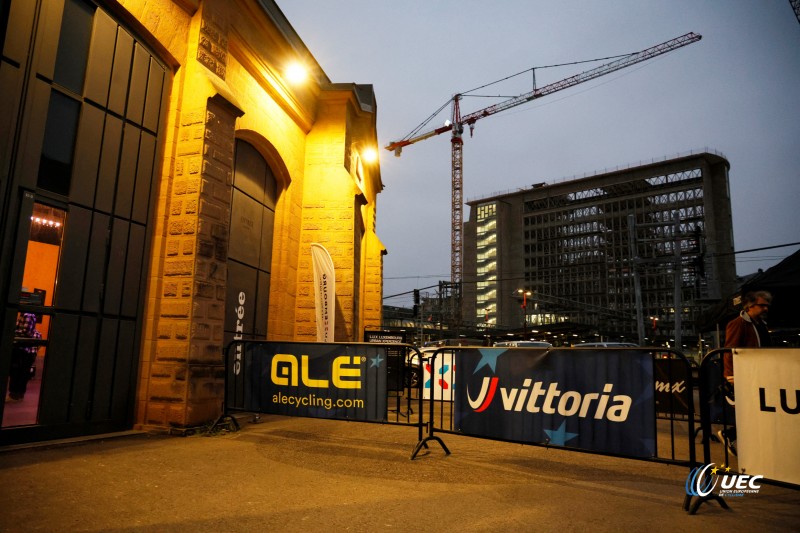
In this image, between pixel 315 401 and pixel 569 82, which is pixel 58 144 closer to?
pixel 315 401

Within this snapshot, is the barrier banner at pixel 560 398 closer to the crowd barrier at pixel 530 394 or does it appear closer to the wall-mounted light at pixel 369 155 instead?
the crowd barrier at pixel 530 394

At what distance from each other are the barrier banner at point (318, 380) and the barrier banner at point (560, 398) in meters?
1.18

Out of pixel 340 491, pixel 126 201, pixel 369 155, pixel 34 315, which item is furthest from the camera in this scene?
pixel 369 155

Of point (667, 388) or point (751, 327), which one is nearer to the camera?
point (751, 327)

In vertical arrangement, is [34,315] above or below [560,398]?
above

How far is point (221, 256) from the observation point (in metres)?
7.69

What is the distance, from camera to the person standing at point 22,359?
573cm

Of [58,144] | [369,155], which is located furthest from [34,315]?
[369,155]

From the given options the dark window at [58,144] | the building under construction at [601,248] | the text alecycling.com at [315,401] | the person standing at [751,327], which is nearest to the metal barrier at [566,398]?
the text alecycling.com at [315,401]

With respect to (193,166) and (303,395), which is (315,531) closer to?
(303,395)

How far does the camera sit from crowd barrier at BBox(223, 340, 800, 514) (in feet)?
A: 14.7

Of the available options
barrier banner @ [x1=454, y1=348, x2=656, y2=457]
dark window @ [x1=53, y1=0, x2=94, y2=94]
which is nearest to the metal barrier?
barrier banner @ [x1=454, y1=348, x2=656, y2=457]

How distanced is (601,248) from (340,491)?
348 feet

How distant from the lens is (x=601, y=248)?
101 metres
